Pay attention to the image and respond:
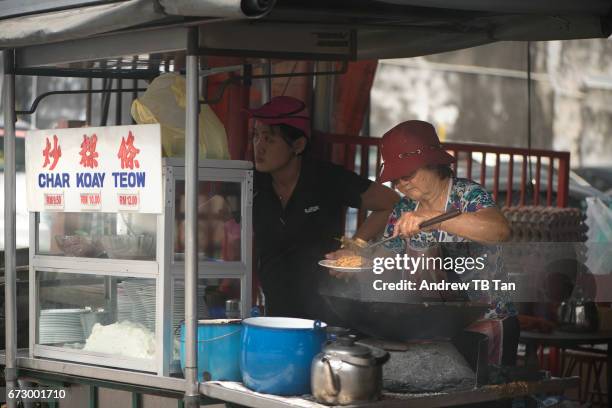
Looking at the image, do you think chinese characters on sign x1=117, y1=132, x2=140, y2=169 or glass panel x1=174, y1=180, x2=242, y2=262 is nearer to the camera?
chinese characters on sign x1=117, y1=132, x2=140, y2=169

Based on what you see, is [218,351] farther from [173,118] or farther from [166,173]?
[173,118]

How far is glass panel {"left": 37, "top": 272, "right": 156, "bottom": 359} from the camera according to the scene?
3574mm

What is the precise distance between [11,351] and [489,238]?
6.81 ft

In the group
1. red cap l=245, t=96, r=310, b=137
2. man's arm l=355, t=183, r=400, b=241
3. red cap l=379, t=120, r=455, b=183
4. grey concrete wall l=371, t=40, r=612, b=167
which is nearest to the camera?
red cap l=379, t=120, r=455, b=183

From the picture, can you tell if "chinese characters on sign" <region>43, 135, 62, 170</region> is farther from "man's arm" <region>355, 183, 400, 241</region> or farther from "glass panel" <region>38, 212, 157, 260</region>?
"man's arm" <region>355, 183, 400, 241</region>

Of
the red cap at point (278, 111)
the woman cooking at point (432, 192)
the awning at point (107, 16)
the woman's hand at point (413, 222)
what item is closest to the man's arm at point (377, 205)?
the red cap at point (278, 111)

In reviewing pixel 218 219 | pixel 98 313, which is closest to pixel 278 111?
pixel 218 219

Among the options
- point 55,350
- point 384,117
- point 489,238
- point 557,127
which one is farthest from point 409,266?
point 557,127

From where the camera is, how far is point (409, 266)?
134 inches

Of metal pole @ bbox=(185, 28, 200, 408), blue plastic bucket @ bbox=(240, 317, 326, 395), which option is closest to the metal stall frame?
metal pole @ bbox=(185, 28, 200, 408)

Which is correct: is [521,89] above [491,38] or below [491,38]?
above

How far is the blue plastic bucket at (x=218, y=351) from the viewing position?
10.8 feet

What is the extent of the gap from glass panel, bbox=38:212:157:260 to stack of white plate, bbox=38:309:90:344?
245 mm

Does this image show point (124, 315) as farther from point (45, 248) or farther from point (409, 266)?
point (409, 266)
